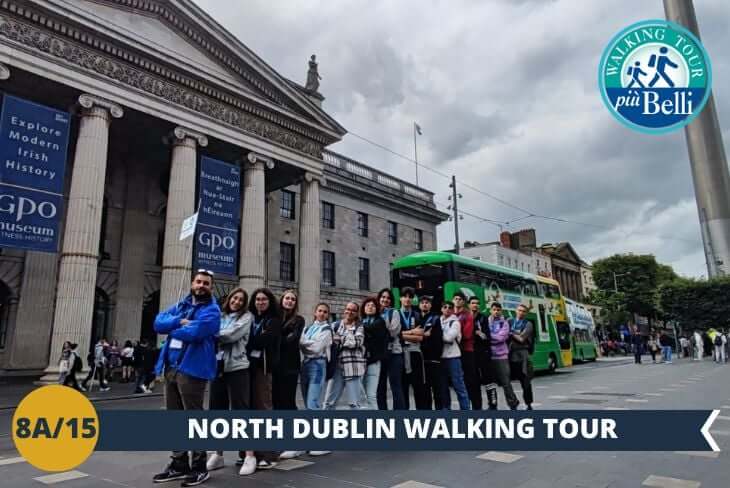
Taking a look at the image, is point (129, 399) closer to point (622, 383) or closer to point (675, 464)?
point (675, 464)

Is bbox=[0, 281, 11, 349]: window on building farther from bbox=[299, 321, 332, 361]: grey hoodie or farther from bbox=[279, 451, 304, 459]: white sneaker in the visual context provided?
bbox=[279, 451, 304, 459]: white sneaker

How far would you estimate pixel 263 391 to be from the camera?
5410 millimetres

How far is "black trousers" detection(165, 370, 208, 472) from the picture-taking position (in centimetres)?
452

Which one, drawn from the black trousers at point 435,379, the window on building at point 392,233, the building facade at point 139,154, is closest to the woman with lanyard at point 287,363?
the black trousers at point 435,379

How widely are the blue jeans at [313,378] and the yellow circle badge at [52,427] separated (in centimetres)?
273

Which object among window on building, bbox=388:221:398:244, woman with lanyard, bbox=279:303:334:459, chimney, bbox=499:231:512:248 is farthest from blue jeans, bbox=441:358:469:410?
chimney, bbox=499:231:512:248

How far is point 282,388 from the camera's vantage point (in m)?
5.75

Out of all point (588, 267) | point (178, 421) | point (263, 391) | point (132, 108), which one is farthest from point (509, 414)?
point (588, 267)

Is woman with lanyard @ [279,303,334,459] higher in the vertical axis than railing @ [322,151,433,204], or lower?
lower

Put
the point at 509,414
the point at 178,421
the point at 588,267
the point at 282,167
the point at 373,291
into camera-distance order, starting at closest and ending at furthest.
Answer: the point at 178,421, the point at 509,414, the point at 282,167, the point at 373,291, the point at 588,267

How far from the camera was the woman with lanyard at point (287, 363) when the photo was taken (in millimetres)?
5684

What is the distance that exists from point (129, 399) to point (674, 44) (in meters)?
15.9

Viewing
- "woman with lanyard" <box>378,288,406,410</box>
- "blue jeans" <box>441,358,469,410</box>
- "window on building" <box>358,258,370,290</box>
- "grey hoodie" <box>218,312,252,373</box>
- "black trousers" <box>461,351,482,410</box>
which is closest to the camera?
"grey hoodie" <box>218,312,252,373</box>

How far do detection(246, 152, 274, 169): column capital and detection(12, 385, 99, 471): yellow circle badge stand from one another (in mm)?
19643
